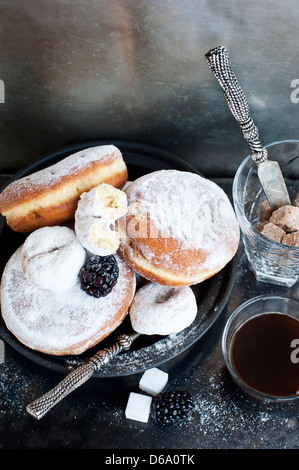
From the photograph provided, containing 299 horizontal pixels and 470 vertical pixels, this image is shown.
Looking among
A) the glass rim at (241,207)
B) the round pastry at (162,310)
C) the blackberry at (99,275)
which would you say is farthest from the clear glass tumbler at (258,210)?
the blackberry at (99,275)

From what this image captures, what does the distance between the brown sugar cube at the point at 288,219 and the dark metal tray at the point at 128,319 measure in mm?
123

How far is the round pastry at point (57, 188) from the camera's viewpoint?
871 mm

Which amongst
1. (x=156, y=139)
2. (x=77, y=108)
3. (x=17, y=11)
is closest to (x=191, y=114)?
(x=156, y=139)

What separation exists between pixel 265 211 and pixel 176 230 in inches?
9.8

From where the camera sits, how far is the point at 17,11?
0.86 m

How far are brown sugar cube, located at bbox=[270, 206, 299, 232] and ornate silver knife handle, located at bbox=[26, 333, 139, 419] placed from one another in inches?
15.7

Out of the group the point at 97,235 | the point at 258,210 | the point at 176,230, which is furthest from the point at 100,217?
the point at 258,210

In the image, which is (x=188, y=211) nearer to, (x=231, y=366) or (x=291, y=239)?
(x=291, y=239)

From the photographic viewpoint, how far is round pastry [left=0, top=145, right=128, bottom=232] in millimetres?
871

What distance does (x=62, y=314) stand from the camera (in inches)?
33.5

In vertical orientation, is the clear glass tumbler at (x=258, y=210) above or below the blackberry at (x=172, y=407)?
above

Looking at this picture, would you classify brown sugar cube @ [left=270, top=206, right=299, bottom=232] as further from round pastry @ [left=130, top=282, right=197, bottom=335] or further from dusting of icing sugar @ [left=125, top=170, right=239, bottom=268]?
round pastry @ [left=130, top=282, right=197, bottom=335]

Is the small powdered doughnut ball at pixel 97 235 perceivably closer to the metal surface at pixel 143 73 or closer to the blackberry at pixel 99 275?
the blackberry at pixel 99 275

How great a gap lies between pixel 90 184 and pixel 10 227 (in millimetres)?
230
